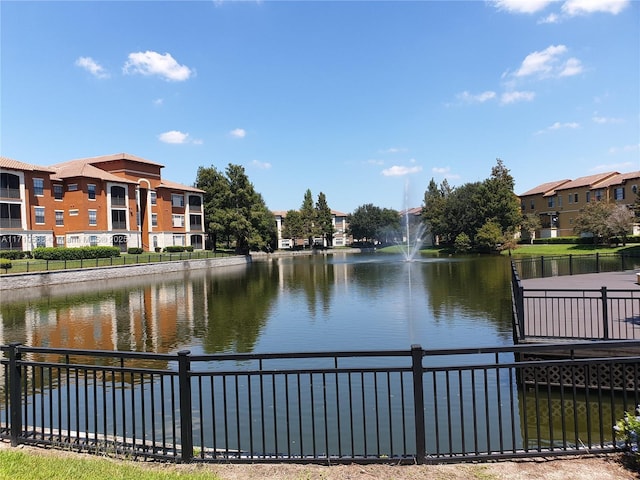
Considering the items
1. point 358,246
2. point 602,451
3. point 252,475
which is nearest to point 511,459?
point 602,451

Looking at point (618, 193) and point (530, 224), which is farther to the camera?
point (530, 224)

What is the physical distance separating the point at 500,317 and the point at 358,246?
106 m

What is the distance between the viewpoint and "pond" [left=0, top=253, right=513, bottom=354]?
1477 centimetres

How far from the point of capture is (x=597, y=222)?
55719mm

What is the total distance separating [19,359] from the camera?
534 centimetres

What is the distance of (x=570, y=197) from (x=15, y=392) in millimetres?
85326

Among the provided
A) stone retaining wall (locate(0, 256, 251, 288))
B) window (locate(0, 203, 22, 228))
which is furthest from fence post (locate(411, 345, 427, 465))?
window (locate(0, 203, 22, 228))

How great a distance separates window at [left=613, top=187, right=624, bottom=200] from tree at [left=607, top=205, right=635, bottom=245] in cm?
1362

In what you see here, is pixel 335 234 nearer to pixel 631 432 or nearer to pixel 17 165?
pixel 17 165

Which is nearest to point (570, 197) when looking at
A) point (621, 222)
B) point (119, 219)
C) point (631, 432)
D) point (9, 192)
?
point (621, 222)

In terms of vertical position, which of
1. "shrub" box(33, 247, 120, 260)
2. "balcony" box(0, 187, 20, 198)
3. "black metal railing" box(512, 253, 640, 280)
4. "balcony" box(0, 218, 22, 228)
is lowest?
"black metal railing" box(512, 253, 640, 280)

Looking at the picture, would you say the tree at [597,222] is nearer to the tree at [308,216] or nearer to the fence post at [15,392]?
the tree at [308,216]

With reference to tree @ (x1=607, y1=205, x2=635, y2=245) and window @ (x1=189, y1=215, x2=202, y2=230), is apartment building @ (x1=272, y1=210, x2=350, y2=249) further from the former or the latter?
tree @ (x1=607, y1=205, x2=635, y2=245)

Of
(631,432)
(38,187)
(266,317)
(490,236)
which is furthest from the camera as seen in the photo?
(490,236)
